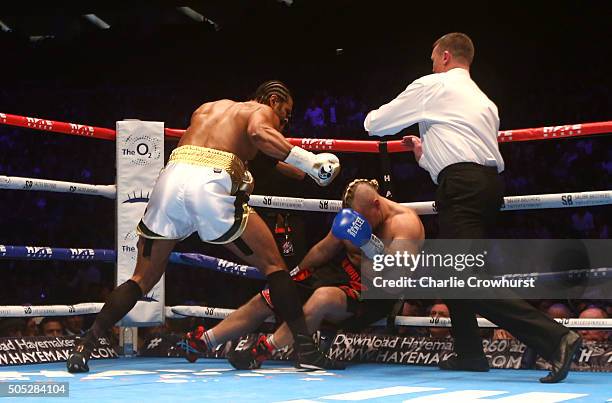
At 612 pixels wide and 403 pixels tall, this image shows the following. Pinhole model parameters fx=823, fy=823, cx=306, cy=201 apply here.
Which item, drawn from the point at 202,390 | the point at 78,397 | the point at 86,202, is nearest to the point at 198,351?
the point at 202,390

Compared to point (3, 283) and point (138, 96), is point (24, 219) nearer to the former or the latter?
point (3, 283)

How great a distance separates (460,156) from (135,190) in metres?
1.34

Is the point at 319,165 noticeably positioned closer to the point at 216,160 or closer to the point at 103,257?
the point at 216,160

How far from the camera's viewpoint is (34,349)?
10.3ft

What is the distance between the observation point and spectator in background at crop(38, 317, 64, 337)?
4.79 meters

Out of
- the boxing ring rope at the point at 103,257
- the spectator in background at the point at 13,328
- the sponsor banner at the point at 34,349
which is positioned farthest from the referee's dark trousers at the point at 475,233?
the spectator in background at the point at 13,328

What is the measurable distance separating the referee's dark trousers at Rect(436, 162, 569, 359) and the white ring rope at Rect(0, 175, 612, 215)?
0.72ft

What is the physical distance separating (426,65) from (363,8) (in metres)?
0.96

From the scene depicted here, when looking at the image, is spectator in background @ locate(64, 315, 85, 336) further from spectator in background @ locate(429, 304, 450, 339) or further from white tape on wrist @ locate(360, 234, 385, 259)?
white tape on wrist @ locate(360, 234, 385, 259)

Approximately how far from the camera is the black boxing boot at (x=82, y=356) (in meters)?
2.72

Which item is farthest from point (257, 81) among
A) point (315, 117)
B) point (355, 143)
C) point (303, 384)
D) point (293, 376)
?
point (303, 384)

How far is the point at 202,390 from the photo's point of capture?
224 cm

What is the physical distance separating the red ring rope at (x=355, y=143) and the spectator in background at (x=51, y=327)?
181 centimetres

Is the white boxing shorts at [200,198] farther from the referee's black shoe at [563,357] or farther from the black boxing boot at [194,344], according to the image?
the referee's black shoe at [563,357]
